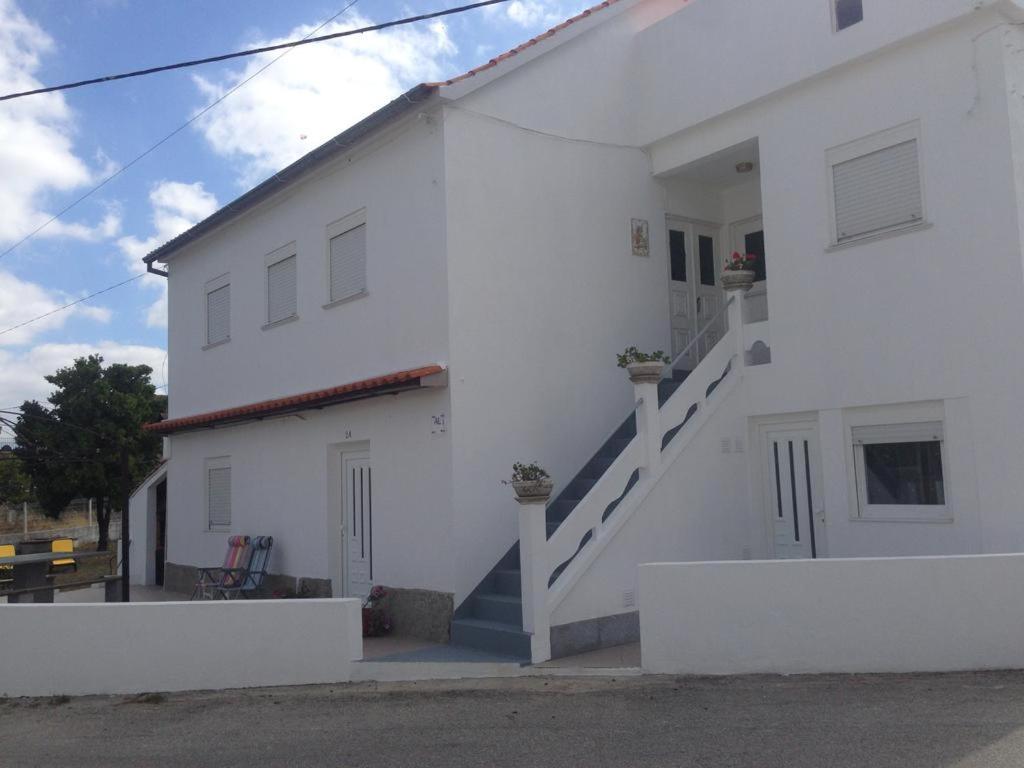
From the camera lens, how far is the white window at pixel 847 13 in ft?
34.3

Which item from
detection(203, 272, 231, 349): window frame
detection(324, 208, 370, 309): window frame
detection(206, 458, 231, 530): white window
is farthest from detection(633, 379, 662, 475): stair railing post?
detection(203, 272, 231, 349): window frame

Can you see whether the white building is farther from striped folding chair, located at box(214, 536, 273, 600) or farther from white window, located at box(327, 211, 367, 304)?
striped folding chair, located at box(214, 536, 273, 600)

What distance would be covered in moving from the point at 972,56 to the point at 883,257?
6.93 ft

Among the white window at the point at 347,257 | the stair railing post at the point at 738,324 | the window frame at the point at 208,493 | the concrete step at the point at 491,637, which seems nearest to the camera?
the concrete step at the point at 491,637

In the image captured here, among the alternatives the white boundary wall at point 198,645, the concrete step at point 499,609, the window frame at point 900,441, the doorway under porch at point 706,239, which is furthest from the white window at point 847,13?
the white boundary wall at point 198,645

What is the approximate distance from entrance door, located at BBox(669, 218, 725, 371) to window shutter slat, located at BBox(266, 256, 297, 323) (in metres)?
5.48

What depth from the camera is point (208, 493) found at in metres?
16.0

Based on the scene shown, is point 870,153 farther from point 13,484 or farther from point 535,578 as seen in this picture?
point 13,484

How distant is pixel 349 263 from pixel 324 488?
3030 mm

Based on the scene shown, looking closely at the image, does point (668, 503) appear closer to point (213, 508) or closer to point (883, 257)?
point (883, 257)

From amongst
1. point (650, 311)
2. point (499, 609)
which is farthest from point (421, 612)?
point (650, 311)

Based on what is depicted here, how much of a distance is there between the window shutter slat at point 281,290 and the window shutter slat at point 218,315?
156 cm

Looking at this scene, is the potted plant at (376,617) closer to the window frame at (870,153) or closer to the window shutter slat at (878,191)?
the window frame at (870,153)

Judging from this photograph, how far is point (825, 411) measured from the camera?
10.6 m
